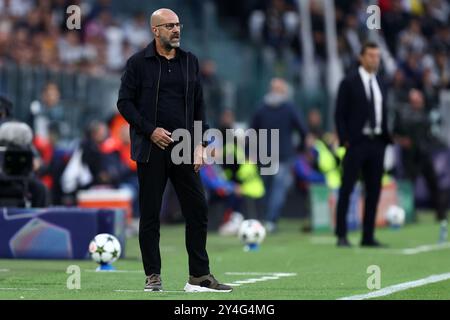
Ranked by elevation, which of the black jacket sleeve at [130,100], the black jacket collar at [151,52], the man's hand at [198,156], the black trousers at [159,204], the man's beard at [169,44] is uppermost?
the man's beard at [169,44]

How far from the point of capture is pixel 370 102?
17.9 m

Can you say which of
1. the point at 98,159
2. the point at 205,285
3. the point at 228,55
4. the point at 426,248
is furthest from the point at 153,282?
the point at 228,55

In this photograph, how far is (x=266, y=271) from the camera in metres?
14.4

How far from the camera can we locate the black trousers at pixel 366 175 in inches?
703

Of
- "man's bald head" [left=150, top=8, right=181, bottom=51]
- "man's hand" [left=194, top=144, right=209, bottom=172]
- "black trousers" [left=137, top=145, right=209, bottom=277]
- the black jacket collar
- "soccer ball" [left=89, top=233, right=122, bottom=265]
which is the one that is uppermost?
"man's bald head" [left=150, top=8, right=181, bottom=51]

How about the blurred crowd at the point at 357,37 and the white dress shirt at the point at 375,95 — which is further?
the blurred crowd at the point at 357,37

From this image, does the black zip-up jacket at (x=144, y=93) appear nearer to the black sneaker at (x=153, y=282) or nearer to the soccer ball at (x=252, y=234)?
the black sneaker at (x=153, y=282)

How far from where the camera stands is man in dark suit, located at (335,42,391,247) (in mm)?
17859

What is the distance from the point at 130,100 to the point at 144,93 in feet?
0.43

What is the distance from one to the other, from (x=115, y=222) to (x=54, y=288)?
13.4ft

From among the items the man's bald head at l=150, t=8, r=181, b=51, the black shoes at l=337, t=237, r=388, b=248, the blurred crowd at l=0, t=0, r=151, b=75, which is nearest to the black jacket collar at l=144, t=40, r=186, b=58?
the man's bald head at l=150, t=8, r=181, b=51

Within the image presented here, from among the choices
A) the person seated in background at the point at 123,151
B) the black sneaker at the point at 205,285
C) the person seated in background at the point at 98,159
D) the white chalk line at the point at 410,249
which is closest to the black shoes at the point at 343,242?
the white chalk line at the point at 410,249

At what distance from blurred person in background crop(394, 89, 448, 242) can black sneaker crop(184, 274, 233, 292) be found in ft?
45.1

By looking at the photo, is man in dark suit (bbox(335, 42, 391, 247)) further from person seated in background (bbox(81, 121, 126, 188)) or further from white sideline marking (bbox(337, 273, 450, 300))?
person seated in background (bbox(81, 121, 126, 188))
